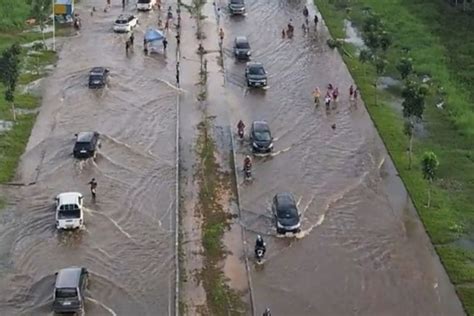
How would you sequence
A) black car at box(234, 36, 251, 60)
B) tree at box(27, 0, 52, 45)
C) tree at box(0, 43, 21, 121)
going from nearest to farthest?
1. tree at box(0, 43, 21, 121)
2. black car at box(234, 36, 251, 60)
3. tree at box(27, 0, 52, 45)

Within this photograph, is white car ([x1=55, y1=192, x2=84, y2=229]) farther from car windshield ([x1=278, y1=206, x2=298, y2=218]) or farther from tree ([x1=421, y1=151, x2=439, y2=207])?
tree ([x1=421, y1=151, x2=439, y2=207])

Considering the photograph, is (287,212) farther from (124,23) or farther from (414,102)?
(124,23)

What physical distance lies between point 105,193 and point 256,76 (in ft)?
58.4

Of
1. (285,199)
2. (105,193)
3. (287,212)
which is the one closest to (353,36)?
(285,199)

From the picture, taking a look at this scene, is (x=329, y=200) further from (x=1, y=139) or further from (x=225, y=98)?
(x=1, y=139)

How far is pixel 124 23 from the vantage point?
228 feet

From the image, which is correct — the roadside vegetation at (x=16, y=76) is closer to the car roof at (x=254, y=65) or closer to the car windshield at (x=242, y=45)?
the car windshield at (x=242, y=45)

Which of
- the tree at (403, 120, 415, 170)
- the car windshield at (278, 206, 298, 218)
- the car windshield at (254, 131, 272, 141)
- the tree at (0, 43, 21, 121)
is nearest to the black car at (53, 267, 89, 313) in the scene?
the car windshield at (278, 206, 298, 218)

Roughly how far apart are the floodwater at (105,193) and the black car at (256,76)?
5.17 meters

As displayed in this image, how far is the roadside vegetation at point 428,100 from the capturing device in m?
40.5

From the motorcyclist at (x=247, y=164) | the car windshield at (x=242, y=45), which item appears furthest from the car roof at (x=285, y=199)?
the car windshield at (x=242, y=45)

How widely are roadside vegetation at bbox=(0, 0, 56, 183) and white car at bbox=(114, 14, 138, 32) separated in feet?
18.3

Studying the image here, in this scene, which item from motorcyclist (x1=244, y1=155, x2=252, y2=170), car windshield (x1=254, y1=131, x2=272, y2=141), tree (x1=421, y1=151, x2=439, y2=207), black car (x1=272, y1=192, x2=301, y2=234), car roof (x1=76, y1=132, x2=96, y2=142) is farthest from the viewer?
car windshield (x1=254, y1=131, x2=272, y2=141)

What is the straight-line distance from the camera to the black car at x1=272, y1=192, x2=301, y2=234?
130ft
